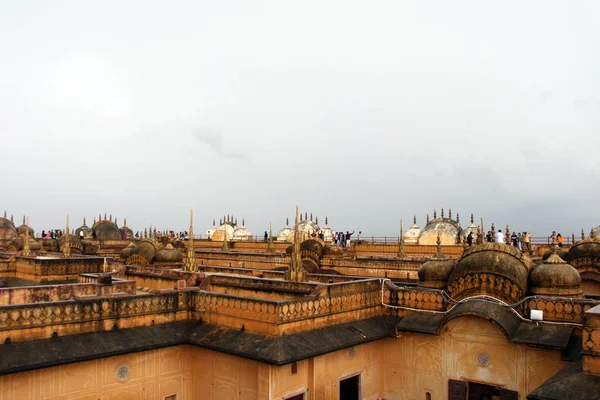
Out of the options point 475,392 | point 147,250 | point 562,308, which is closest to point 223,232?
point 147,250

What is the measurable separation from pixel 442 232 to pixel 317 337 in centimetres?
3307

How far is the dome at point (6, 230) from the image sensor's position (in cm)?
5434

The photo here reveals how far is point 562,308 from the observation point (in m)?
12.6

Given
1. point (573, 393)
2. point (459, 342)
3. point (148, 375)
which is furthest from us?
point (459, 342)

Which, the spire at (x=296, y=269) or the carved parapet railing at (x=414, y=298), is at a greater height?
the spire at (x=296, y=269)

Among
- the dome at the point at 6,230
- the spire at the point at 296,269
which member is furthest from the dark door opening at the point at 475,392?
the dome at the point at 6,230

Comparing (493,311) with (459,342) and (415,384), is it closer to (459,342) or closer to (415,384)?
(459,342)

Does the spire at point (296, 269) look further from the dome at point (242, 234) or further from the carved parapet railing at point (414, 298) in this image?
the dome at point (242, 234)

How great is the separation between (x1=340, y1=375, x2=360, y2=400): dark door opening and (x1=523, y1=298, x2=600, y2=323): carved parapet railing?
16.3 feet

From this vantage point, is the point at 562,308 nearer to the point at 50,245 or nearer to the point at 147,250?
the point at 147,250

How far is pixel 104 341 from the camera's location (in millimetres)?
12172

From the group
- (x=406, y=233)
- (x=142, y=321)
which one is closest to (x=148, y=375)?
(x=142, y=321)

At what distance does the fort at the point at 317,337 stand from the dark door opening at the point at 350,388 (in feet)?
0.13

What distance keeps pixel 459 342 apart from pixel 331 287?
3794mm
